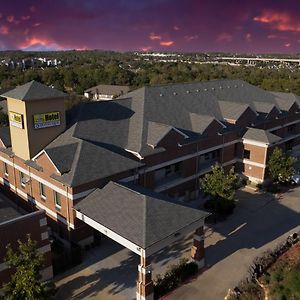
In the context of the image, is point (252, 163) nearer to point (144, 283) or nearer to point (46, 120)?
point (46, 120)

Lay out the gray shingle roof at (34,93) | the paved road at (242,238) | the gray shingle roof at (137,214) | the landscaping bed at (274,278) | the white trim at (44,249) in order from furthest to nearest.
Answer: the gray shingle roof at (34,93) → the paved road at (242,238) → the white trim at (44,249) → the landscaping bed at (274,278) → the gray shingle roof at (137,214)

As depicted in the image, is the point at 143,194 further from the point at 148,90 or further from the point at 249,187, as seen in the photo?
the point at 249,187

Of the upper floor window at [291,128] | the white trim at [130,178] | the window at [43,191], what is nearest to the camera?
the white trim at [130,178]

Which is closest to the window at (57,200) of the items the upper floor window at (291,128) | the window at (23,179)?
the window at (23,179)

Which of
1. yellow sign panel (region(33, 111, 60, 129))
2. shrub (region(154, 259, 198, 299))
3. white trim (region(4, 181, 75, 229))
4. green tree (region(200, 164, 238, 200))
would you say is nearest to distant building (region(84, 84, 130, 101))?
white trim (region(4, 181, 75, 229))

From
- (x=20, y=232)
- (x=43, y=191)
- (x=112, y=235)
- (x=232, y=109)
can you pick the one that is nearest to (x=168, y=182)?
(x=43, y=191)

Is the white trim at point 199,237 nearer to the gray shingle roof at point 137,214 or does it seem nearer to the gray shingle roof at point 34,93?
the gray shingle roof at point 137,214

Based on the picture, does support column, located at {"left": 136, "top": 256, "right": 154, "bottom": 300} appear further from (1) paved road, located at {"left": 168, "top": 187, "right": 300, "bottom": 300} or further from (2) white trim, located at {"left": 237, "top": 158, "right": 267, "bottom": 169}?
(2) white trim, located at {"left": 237, "top": 158, "right": 267, "bottom": 169}
